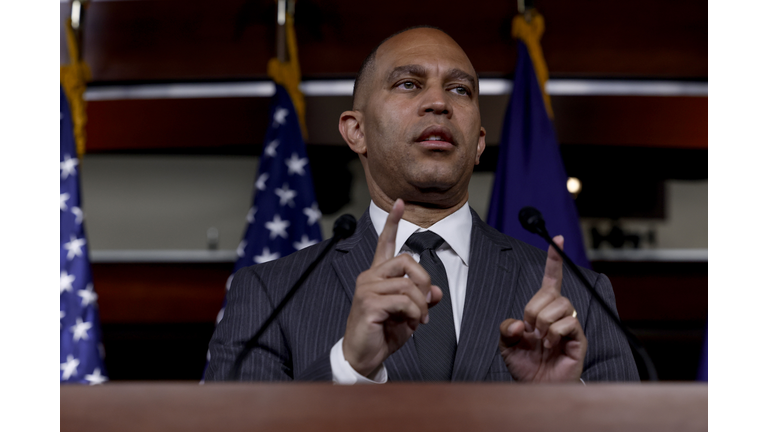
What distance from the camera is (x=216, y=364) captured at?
4.19 ft

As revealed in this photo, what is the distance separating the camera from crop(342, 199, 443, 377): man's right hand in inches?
37.6

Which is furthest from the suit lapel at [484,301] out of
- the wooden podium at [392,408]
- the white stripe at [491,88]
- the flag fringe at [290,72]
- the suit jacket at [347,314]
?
the white stripe at [491,88]

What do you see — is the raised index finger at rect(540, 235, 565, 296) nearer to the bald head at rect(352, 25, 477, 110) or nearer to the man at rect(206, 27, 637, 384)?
the man at rect(206, 27, 637, 384)

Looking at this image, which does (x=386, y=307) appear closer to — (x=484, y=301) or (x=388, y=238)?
(x=388, y=238)

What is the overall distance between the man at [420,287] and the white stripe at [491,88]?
1257 millimetres

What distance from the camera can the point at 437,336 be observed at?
1.21m

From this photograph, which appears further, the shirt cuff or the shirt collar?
the shirt collar

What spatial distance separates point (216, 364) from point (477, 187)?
203cm

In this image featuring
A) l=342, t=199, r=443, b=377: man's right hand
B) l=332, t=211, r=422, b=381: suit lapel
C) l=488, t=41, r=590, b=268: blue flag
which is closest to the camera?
l=342, t=199, r=443, b=377: man's right hand

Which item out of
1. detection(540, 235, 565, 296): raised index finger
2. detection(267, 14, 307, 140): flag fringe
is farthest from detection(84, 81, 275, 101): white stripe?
detection(540, 235, 565, 296): raised index finger

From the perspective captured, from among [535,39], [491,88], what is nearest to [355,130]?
[535,39]

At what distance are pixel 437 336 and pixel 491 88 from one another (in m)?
1.88

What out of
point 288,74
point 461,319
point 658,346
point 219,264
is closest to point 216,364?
point 461,319

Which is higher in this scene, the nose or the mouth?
the nose
